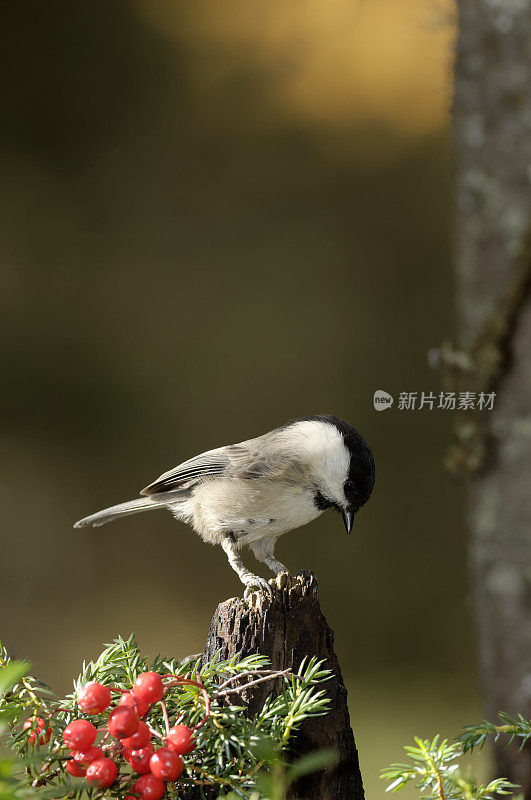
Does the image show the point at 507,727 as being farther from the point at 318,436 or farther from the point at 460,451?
the point at 460,451

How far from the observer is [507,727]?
566 millimetres

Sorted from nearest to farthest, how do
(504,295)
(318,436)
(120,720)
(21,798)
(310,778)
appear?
(21,798) < (120,720) < (310,778) < (318,436) < (504,295)

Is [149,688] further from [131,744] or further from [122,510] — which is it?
[122,510]

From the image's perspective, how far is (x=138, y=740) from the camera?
50cm

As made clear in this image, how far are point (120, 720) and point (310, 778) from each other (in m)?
0.25

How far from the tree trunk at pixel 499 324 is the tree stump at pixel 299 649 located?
0.58 metres


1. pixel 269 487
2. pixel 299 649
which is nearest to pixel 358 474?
pixel 269 487

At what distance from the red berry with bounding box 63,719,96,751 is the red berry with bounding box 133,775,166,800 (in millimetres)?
42

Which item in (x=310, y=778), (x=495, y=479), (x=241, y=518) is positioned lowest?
(x=310, y=778)

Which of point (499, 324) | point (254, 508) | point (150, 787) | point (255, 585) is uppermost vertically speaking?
point (499, 324)

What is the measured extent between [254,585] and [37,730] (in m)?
→ 0.32

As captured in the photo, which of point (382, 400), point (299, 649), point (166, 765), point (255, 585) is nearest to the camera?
point (166, 765)

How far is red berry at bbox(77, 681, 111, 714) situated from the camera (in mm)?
504

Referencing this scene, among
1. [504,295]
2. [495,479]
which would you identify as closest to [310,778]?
[495,479]
